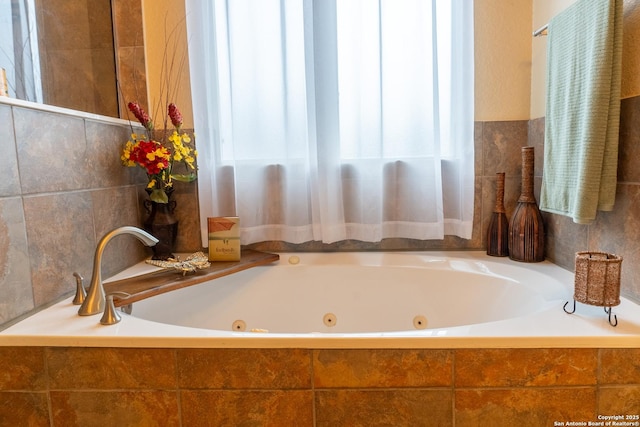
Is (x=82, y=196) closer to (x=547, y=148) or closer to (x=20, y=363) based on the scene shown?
(x=20, y=363)

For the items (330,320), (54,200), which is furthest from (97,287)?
(330,320)

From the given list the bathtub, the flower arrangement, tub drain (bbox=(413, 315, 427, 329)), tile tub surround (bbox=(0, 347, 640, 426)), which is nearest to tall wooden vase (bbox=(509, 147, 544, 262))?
the bathtub

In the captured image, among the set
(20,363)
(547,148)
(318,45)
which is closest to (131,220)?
(20,363)

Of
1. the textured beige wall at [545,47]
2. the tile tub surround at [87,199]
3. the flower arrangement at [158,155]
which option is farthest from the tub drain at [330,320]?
the textured beige wall at [545,47]

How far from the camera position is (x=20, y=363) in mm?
1002

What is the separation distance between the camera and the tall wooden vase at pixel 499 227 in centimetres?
172

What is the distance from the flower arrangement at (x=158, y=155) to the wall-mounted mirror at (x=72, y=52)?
0.78ft

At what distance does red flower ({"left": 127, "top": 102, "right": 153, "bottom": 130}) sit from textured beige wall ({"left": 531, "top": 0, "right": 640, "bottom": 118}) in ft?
5.41

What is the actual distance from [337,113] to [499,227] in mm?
857

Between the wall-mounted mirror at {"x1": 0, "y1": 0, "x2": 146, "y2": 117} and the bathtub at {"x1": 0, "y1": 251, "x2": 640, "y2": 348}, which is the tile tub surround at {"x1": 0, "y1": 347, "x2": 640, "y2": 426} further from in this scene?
the wall-mounted mirror at {"x1": 0, "y1": 0, "x2": 146, "y2": 117}

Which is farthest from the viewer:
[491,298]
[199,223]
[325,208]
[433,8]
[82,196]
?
[199,223]

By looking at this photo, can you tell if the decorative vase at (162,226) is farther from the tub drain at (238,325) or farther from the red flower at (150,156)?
the tub drain at (238,325)

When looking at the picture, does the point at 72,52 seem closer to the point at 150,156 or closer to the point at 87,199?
the point at 150,156

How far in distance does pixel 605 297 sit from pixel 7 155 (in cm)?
162
